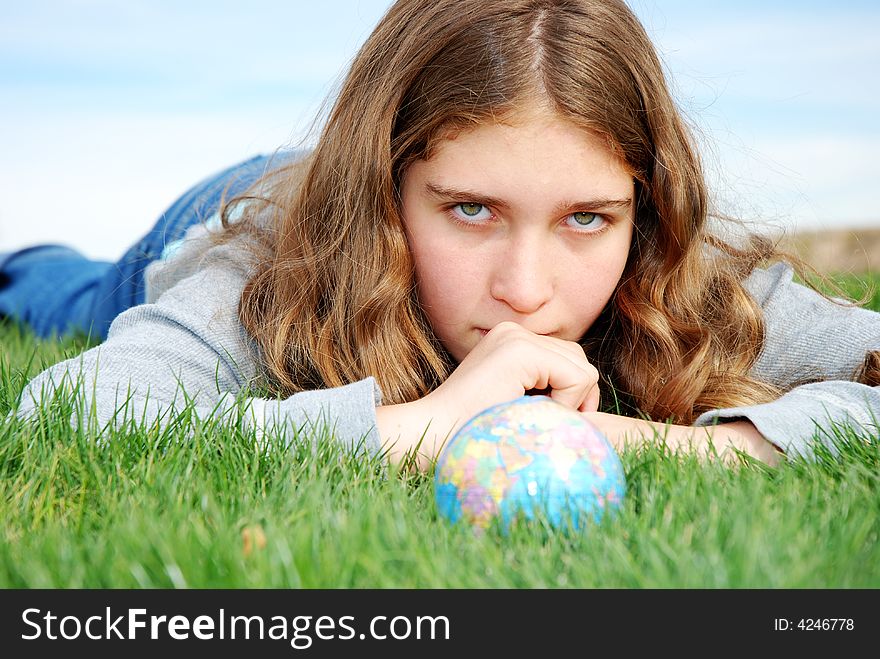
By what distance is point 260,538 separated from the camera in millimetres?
1743

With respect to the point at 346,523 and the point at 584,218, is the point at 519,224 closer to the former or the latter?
the point at 584,218

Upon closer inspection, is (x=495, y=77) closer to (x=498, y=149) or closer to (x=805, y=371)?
(x=498, y=149)

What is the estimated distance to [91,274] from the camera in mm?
5902

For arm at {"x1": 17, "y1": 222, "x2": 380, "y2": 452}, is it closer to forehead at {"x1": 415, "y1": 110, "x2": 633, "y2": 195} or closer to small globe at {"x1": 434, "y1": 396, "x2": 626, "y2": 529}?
Answer: small globe at {"x1": 434, "y1": 396, "x2": 626, "y2": 529}

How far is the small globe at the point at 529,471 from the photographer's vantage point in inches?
77.0

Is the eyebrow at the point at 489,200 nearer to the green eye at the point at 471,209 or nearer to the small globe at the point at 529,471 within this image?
the green eye at the point at 471,209

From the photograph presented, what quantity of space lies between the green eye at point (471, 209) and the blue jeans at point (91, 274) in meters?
1.88

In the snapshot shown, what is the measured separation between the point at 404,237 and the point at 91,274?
3483 millimetres

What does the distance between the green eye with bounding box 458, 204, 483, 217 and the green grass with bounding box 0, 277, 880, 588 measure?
0.87 meters

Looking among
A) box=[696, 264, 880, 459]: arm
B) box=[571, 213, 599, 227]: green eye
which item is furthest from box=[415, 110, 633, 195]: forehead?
box=[696, 264, 880, 459]: arm

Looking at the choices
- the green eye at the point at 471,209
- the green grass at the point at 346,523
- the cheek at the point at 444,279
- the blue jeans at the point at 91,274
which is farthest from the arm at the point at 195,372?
the blue jeans at the point at 91,274

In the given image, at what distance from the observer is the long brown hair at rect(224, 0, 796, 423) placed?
2.94m
